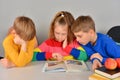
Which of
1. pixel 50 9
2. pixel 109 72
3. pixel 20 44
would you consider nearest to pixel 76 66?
pixel 109 72

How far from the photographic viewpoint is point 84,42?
1.79 m

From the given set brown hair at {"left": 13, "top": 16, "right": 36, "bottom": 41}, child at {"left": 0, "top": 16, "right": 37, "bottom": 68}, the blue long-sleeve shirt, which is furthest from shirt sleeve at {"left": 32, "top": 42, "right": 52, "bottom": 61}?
the blue long-sleeve shirt

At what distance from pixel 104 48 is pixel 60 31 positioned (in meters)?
0.40

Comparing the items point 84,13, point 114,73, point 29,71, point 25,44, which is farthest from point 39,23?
point 114,73

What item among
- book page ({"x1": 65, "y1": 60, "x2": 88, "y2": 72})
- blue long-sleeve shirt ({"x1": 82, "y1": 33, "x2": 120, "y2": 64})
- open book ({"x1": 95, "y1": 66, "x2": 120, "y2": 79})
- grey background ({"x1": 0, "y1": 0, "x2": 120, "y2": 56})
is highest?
grey background ({"x1": 0, "y1": 0, "x2": 120, "y2": 56})

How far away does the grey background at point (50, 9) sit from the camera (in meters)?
2.62

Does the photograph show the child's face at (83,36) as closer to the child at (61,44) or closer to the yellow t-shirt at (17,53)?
the child at (61,44)

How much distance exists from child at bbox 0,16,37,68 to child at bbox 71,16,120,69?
368 millimetres

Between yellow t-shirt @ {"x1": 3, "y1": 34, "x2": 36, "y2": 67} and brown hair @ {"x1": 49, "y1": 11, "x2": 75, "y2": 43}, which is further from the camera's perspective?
brown hair @ {"x1": 49, "y1": 11, "x2": 75, "y2": 43}

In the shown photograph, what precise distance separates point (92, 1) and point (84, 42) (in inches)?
39.4

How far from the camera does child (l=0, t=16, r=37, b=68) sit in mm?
1635

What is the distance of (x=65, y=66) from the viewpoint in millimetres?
1599

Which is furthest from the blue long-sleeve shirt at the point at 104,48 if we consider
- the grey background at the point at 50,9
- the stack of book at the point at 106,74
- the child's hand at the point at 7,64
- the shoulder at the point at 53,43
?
the grey background at the point at 50,9

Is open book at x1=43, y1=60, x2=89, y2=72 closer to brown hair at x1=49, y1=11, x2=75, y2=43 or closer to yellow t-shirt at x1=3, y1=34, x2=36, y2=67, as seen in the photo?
yellow t-shirt at x1=3, y1=34, x2=36, y2=67
